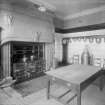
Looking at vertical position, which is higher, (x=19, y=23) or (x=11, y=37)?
(x=19, y=23)

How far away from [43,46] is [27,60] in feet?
2.98

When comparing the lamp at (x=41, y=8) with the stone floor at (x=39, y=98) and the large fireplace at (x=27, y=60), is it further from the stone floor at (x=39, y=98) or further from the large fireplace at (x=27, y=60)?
the stone floor at (x=39, y=98)

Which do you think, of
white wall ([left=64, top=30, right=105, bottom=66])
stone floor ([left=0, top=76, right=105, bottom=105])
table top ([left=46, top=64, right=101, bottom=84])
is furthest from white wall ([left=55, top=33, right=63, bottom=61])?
table top ([left=46, top=64, right=101, bottom=84])

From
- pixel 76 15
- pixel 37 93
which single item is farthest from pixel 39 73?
pixel 76 15

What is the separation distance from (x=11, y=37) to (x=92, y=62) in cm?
344

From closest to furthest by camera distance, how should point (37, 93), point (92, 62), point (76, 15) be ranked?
point (37, 93) < point (92, 62) < point (76, 15)

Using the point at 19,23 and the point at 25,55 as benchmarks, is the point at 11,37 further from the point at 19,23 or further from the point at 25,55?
the point at 25,55

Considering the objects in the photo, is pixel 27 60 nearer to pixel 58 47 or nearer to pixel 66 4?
pixel 58 47

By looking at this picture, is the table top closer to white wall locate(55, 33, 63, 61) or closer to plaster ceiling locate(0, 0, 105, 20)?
plaster ceiling locate(0, 0, 105, 20)

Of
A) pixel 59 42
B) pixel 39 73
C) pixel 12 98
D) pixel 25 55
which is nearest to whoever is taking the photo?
pixel 12 98

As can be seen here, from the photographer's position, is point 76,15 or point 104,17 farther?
point 76,15

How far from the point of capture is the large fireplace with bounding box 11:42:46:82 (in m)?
2.91

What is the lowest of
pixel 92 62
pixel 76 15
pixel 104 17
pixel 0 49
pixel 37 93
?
pixel 37 93

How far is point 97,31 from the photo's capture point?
3754 millimetres
